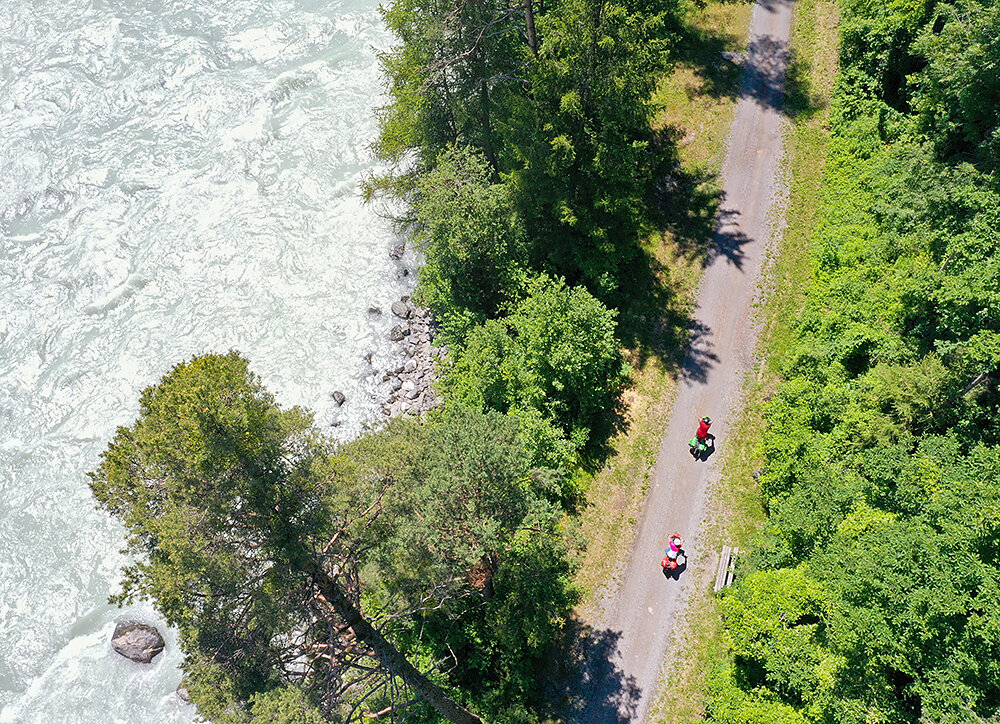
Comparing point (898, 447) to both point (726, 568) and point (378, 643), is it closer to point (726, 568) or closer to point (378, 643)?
point (726, 568)

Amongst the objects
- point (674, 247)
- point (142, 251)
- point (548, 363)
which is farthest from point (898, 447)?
point (142, 251)

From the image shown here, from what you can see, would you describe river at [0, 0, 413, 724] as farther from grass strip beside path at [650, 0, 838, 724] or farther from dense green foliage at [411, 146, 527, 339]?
grass strip beside path at [650, 0, 838, 724]

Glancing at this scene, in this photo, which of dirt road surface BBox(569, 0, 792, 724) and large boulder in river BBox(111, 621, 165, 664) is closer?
dirt road surface BBox(569, 0, 792, 724)

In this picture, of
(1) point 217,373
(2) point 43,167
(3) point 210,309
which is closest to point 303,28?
(2) point 43,167

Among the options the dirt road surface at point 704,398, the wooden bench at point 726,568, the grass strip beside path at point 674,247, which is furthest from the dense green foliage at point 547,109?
the wooden bench at point 726,568

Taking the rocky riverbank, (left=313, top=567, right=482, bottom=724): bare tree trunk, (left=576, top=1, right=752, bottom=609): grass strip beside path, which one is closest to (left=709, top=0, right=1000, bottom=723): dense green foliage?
(left=576, top=1, right=752, bottom=609): grass strip beside path

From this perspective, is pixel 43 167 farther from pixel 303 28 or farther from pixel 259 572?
pixel 259 572
